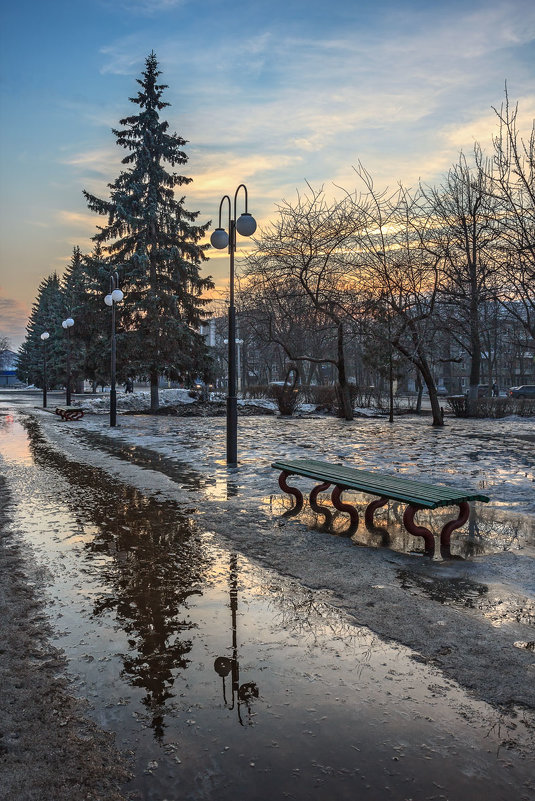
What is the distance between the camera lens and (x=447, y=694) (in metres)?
3.10

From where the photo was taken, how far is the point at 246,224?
11.7m

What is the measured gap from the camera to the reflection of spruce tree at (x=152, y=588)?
10.9 ft

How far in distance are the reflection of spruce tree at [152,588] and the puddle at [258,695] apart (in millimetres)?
14

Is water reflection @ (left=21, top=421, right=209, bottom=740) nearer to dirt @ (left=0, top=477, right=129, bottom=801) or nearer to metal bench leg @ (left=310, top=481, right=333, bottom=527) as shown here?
dirt @ (left=0, top=477, right=129, bottom=801)

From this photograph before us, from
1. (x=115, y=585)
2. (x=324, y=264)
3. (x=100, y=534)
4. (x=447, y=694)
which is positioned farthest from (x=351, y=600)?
(x=324, y=264)

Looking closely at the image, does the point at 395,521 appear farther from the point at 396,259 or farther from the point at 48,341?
the point at 48,341

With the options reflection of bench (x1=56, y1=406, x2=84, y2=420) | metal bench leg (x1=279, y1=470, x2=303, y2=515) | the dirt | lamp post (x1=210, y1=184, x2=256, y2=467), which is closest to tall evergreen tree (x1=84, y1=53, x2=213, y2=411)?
reflection of bench (x1=56, y1=406, x2=84, y2=420)

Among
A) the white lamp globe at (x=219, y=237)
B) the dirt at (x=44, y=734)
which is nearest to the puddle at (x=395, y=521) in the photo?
the dirt at (x=44, y=734)

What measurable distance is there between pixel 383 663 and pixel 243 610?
3.83ft

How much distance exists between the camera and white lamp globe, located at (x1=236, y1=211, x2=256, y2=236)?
11641mm

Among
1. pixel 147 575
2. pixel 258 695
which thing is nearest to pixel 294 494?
pixel 147 575

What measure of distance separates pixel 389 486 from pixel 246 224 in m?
7.04

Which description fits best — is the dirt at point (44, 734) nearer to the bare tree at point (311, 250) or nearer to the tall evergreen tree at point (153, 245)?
the bare tree at point (311, 250)

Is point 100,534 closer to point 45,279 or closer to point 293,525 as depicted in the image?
point 293,525
